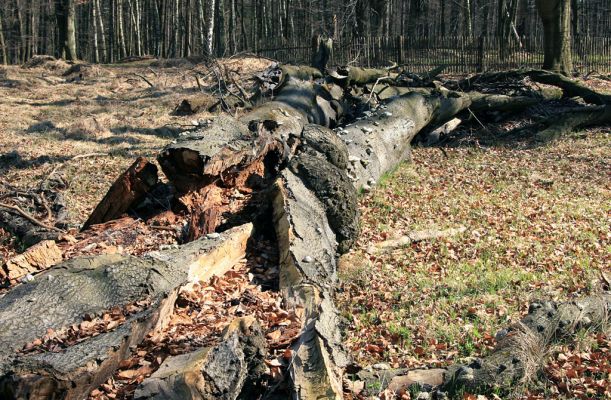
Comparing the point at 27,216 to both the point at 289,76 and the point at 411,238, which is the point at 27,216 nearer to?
the point at 411,238

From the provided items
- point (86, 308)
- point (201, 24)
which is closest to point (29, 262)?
point (86, 308)

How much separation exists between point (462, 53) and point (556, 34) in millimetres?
5688

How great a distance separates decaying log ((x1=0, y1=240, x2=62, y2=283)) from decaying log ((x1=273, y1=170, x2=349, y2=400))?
2.09 metres

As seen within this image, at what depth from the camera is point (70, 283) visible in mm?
4621

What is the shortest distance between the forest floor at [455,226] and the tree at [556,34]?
5843mm

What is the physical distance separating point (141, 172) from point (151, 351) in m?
2.96

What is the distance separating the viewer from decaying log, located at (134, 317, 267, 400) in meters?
3.46

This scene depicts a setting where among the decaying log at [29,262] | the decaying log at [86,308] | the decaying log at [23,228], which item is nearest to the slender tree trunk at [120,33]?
the decaying log at [23,228]

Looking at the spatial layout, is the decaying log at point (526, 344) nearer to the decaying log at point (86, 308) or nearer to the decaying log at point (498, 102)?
the decaying log at point (86, 308)

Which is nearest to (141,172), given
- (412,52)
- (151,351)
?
(151,351)

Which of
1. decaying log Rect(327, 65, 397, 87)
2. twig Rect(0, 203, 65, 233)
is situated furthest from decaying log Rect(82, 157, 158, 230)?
decaying log Rect(327, 65, 397, 87)

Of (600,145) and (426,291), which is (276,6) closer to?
(600,145)

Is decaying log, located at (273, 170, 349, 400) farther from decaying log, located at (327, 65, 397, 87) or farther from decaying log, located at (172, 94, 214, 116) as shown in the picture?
decaying log, located at (172, 94, 214, 116)

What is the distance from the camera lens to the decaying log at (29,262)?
523 centimetres
